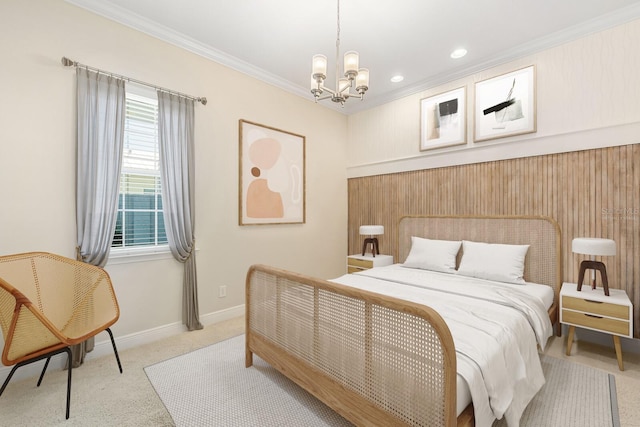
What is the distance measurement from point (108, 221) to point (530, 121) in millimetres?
4217

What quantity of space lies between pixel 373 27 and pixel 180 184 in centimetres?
244

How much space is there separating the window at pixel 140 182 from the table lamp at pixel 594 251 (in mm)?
3852

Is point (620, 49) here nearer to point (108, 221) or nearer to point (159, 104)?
point (159, 104)

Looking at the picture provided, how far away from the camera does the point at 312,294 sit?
1.79 metres

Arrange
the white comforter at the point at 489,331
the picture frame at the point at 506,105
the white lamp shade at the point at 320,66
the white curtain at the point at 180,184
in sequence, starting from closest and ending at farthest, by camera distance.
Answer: the white comforter at the point at 489,331
the white lamp shade at the point at 320,66
the white curtain at the point at 180,184
the picture frame at the point at 506,105

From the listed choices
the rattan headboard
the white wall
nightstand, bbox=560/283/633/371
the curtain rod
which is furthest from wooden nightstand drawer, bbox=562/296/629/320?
the curtain rod

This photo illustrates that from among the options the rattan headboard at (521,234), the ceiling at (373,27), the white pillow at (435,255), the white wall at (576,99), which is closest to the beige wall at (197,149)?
the ceiling at (373,27)

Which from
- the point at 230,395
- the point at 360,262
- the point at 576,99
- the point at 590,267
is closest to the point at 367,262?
the point at 360,262

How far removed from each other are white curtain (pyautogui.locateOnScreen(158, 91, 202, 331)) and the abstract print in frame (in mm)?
624

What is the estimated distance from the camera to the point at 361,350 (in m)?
1.46

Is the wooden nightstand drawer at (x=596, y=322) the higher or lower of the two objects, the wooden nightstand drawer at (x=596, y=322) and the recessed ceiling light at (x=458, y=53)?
the lower

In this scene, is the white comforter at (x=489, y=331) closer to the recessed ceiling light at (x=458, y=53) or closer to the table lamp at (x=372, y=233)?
the table lamp at (x=372, y=233)

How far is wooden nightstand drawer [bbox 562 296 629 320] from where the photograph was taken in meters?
2.24

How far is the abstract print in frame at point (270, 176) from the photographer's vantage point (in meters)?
3.52
